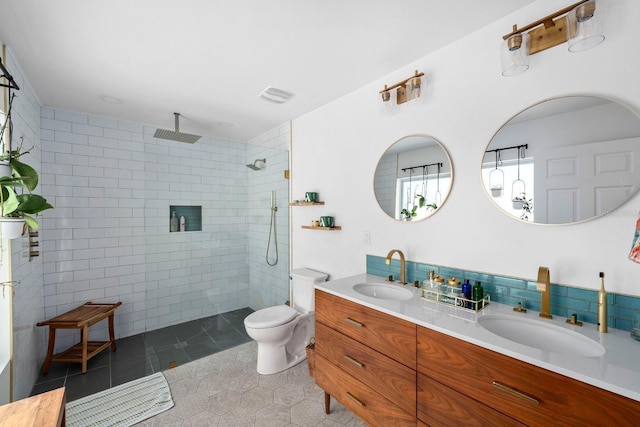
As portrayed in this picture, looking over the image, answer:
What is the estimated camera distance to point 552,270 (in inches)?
53.7

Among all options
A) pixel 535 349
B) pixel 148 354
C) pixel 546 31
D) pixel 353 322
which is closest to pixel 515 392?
pixel 535 349

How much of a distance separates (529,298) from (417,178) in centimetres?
95

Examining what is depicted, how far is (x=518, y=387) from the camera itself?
101cm

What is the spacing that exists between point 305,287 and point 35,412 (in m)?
1.84

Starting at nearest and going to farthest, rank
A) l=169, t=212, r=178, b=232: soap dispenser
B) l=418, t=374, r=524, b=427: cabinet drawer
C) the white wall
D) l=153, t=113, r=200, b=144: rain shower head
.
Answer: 1. l=418, t=374, r=524, b=427: cabinet drawer
2. the white wall
3. l=153, t=113, r=200, b=144: rain shower head
4. l=169, t=212, r=178, b=232: soap dispenser

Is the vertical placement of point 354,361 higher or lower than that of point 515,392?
lower

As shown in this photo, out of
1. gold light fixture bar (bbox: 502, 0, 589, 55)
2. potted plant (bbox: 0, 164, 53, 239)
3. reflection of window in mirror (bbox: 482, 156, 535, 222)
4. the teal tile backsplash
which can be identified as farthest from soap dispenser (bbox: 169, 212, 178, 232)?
gold light fixture bar (bbox: 502, 0, 589, 55)

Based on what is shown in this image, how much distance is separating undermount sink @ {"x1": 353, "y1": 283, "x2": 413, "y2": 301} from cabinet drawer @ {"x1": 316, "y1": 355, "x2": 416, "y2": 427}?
0.53 m

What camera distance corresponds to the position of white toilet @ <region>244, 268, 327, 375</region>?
7.67 feet

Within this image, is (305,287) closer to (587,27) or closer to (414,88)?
(414,88)

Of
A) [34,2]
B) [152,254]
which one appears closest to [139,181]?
[152,254]

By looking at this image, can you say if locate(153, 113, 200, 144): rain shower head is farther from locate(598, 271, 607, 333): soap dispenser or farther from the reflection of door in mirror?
locate(598, 271, 607, 333): soap dispenser

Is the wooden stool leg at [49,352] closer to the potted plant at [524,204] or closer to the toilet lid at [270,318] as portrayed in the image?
the toilet lid at [270,318]

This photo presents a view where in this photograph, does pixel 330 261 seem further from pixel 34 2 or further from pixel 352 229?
pixel 34 2
